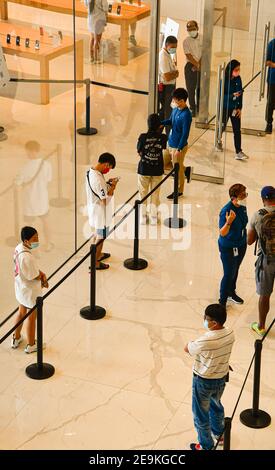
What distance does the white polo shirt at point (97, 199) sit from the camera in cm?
1155

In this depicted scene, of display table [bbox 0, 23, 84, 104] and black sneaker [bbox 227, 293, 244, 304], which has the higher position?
display table [bbox 0, 23, 84, 104]

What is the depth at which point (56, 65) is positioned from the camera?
10812 millimetres

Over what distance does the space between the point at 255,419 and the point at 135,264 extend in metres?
3.42

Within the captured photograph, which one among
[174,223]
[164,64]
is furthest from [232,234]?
[164,64]

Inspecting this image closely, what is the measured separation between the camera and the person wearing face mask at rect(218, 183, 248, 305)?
412 inches

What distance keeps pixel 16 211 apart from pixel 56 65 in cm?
174

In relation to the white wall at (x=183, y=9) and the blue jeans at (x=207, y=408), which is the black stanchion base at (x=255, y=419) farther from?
the white wall at (x=183, y=9)

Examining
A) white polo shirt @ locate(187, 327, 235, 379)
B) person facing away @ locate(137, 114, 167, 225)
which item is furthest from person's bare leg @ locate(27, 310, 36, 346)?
person facing away @ locate(137, 114, 167, 225)

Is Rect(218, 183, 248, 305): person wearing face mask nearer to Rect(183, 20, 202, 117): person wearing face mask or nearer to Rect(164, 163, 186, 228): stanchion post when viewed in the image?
Rect(164, 163, 186, 228): stanchion post

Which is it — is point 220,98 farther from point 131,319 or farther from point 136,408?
point 136,408

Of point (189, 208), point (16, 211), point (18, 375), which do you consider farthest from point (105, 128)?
point (18, 375)

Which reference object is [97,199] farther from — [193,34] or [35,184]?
[193,34]

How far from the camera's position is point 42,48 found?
10.4m

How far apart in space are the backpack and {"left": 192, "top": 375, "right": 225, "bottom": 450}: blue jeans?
226 cm
